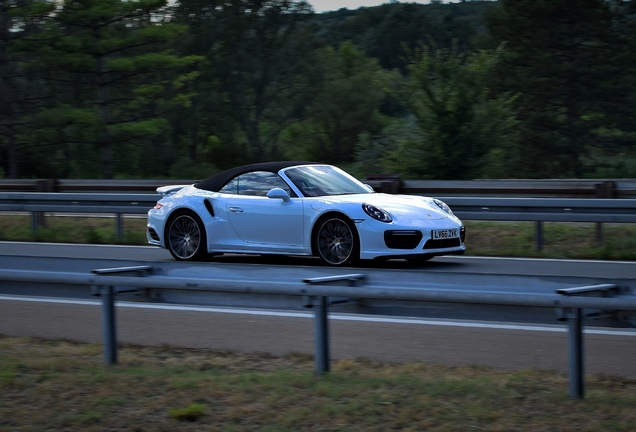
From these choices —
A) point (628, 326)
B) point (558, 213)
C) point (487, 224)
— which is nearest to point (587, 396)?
point (628, 326)

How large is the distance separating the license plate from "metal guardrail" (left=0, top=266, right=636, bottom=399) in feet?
16.2

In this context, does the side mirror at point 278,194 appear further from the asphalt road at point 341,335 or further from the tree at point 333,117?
the tree at point 333,117

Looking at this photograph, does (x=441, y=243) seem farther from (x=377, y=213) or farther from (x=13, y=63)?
(x=13, y=63)

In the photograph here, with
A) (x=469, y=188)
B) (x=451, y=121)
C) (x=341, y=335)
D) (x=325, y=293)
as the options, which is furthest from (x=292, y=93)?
(x=325, y=293)

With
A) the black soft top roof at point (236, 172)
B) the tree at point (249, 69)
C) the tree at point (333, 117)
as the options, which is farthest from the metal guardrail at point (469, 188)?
the tree at point (333, 117)

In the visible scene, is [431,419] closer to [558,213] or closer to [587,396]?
[587,396]

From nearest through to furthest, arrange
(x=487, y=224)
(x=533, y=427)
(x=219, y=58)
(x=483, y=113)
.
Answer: (x=533, y=427), (x=487, y=224), (x=483, y=113), (x=219, y=58)

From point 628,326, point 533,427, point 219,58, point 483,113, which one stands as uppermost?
point 219,58

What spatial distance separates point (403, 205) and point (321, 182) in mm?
1155

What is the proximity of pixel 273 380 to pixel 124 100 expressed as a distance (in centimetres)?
3545

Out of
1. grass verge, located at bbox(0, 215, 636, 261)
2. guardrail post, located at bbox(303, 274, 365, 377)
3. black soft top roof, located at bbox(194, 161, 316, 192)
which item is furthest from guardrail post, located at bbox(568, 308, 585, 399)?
grass verge, located at bbox(0, 215, 636, 261)

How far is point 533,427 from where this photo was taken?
427cm

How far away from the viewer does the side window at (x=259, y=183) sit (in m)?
11.1

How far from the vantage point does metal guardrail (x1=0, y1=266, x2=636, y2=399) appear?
468cm
